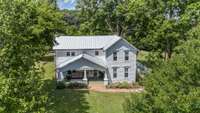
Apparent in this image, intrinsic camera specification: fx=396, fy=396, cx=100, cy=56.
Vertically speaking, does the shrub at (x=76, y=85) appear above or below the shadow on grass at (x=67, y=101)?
above

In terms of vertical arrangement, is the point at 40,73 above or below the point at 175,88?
above

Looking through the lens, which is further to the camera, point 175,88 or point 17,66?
point 17,66

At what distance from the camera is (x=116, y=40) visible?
48781mm

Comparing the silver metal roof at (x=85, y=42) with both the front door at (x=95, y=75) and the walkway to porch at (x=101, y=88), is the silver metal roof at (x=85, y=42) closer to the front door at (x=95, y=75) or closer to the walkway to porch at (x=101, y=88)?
the front door at (x=95, y=75)

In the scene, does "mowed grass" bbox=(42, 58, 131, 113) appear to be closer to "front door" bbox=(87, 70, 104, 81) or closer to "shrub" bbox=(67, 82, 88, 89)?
"shrub" bbox=(67, 82, 88, 89)

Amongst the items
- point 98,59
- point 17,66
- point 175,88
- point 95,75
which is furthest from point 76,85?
point 175,88

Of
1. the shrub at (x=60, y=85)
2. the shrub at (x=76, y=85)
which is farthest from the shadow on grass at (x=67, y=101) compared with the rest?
the shrub at (x=76, y=85)

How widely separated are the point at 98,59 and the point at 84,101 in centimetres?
1013

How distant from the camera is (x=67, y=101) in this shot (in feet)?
134

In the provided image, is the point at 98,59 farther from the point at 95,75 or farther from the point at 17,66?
the point at 17,66

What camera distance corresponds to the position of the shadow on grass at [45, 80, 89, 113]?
37.4 m

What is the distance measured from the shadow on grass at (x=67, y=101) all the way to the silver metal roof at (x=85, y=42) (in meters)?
5.76

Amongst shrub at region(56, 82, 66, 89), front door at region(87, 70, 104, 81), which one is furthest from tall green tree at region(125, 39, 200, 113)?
front door at region(87, 70, 104, 81)

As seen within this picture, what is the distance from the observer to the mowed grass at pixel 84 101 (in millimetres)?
37688
